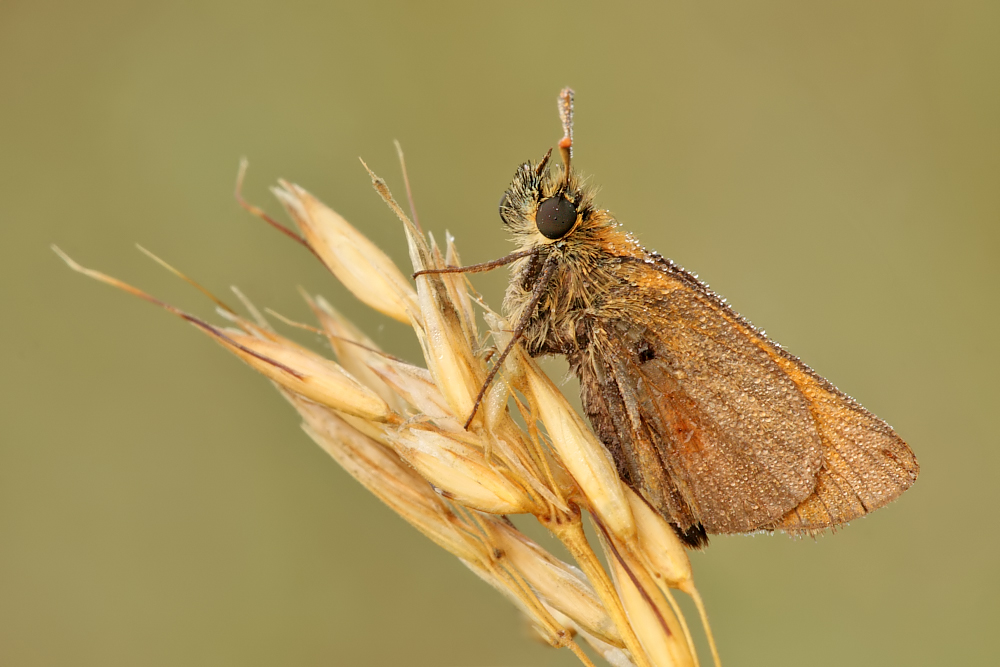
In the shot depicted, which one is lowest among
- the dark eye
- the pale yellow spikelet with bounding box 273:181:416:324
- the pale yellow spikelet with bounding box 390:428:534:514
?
the pale yellow spikelet with bounding box 390:428:534:514

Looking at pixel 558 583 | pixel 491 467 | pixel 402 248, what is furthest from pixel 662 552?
pixel 402 248

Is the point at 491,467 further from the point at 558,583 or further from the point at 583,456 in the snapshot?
the point at 558,583

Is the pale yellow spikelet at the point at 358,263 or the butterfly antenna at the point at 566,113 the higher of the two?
the butterfly antenna at the point at 566,113

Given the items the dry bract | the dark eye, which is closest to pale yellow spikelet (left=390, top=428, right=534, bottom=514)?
the dry bract

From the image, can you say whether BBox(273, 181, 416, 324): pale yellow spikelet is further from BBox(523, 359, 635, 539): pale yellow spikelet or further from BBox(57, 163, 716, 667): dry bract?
BBox(523, 359, 635, 539): pale yellow spikelet

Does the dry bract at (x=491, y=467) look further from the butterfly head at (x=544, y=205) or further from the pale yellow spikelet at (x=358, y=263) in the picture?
the butterfly head at (x=544, y=205)

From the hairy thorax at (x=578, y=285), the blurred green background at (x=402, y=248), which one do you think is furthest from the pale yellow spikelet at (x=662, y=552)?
the blurred green background at (x=402, y=248)

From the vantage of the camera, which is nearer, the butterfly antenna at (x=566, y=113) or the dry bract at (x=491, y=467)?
the dry bract at (x=491, y=467)
